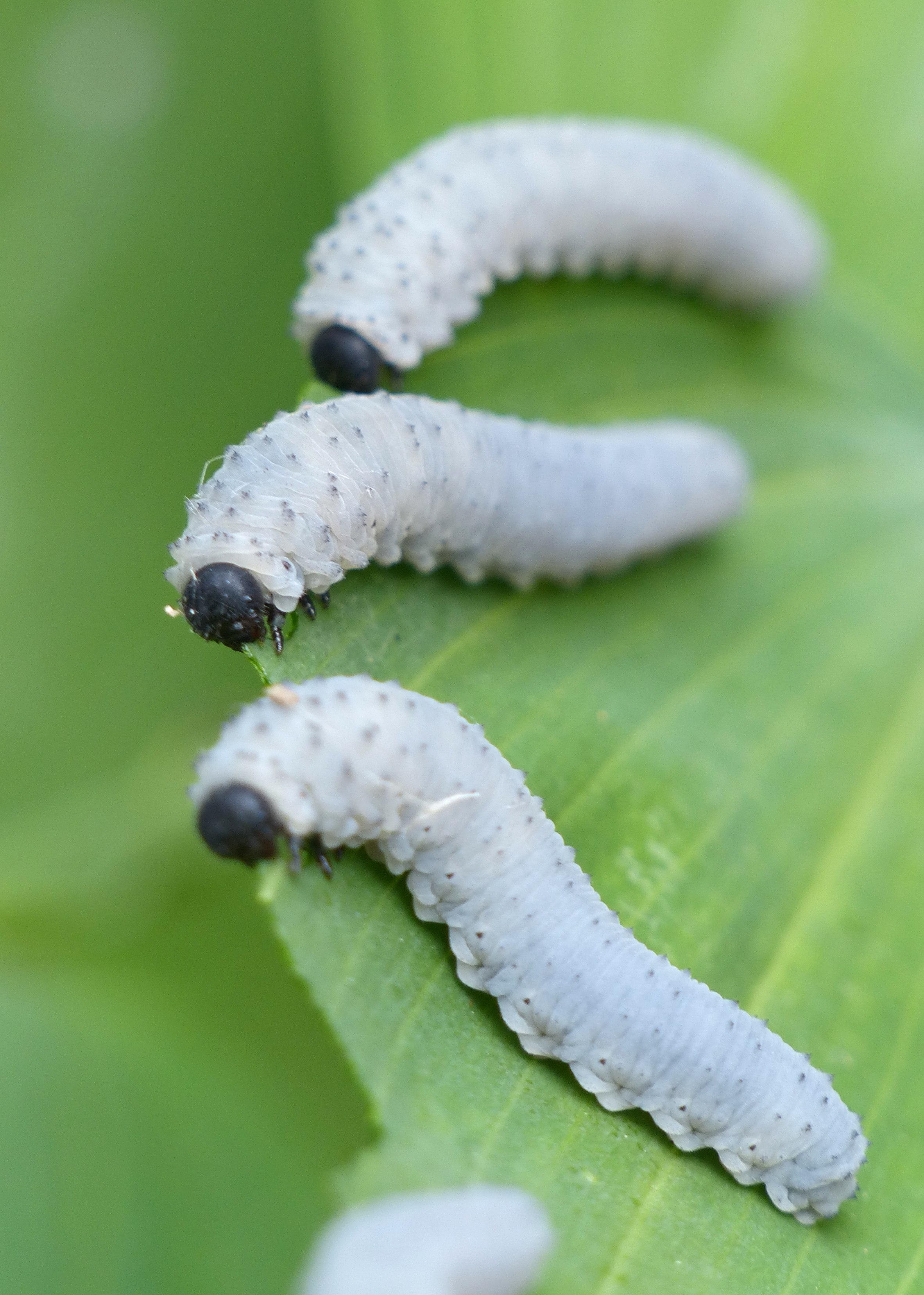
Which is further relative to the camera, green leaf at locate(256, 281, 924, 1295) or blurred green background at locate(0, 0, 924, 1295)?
blurred green background at locate(0, 0, 924, 1295)

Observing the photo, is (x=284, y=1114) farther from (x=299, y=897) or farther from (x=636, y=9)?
(x=636, y=9)

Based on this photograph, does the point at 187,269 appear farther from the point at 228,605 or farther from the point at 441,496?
the point at 228,605

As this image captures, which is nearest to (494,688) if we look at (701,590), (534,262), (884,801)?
(701,590)

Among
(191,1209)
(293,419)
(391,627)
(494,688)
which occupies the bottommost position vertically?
(191,1209)

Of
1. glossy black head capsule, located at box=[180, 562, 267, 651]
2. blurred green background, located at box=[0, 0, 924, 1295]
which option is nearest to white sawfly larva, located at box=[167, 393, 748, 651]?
glossy black head capsule, located at box=[180, 562, 267, 651]

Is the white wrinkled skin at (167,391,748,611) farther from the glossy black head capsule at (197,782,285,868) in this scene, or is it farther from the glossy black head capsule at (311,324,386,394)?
the glossy black head capsule at (197,782,285,868)
